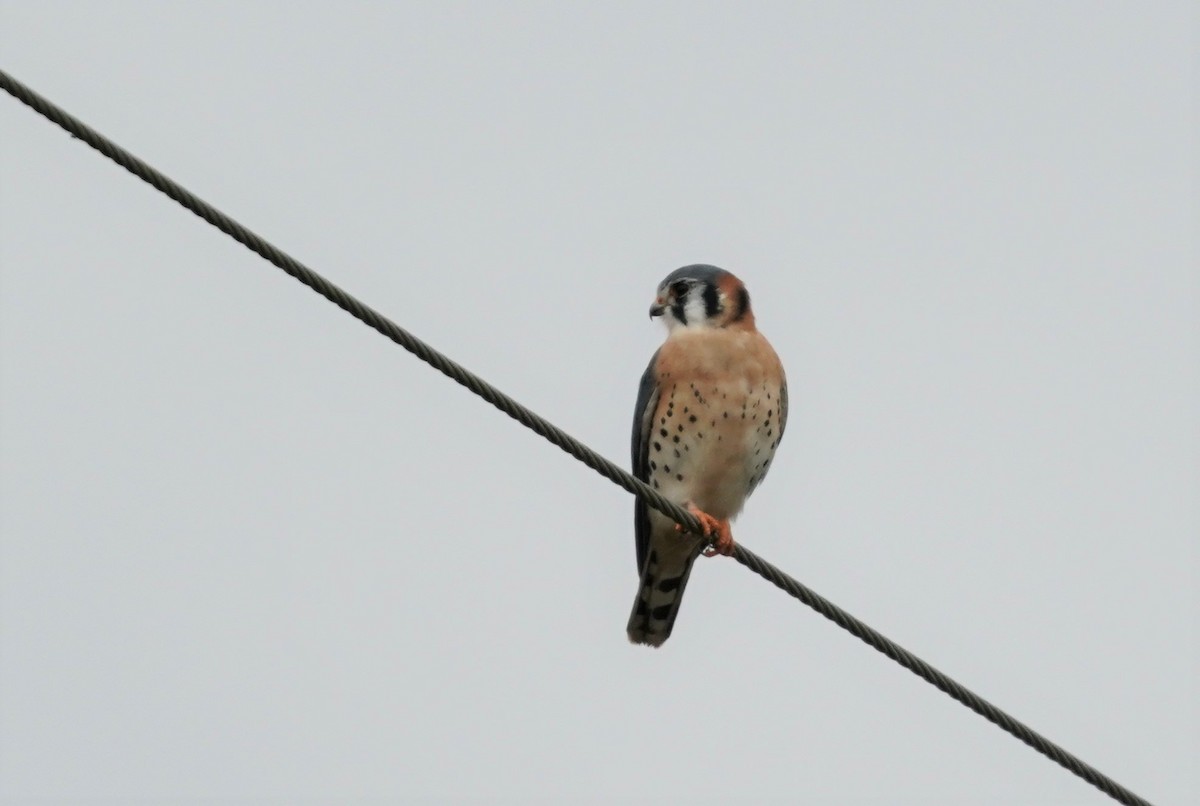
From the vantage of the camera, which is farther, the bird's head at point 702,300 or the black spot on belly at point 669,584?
the black spot on belly at point 669,584

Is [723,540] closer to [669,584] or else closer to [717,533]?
[717,533]

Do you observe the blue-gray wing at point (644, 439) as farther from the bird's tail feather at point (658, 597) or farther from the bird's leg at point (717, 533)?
the bird's leg at point (717, 533)

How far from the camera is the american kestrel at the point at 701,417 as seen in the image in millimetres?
6750

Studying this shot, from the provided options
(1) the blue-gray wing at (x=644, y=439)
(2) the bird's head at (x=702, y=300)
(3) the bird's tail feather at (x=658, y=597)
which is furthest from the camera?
→ (3) the bird's tail feather at (x=658, y=597)

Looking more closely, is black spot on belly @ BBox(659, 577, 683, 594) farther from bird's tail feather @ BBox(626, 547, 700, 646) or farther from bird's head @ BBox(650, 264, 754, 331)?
bird's head @ BBox(650, 264, 754, 331)

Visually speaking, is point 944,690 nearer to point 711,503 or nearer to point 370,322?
point 370,322

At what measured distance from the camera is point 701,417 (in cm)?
675

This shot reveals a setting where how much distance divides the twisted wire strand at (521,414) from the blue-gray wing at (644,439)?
5.84ft

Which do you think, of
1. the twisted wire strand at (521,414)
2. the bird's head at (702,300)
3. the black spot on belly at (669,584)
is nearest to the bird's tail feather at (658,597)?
the black spot on belly at (669,584)

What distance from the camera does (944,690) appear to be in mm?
4625

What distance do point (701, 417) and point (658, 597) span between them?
1.01 metres

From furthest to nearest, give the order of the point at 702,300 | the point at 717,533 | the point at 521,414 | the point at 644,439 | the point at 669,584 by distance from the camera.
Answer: the point at 669,584
the point at 702,300
the point at 644,439
the point at 717,533
the point at 521,414

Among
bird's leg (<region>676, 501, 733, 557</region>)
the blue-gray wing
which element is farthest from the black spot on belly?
bird's leg (<region>676, 501, 733, 557</region>)

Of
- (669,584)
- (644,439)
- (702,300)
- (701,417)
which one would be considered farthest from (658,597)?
(702,300)
